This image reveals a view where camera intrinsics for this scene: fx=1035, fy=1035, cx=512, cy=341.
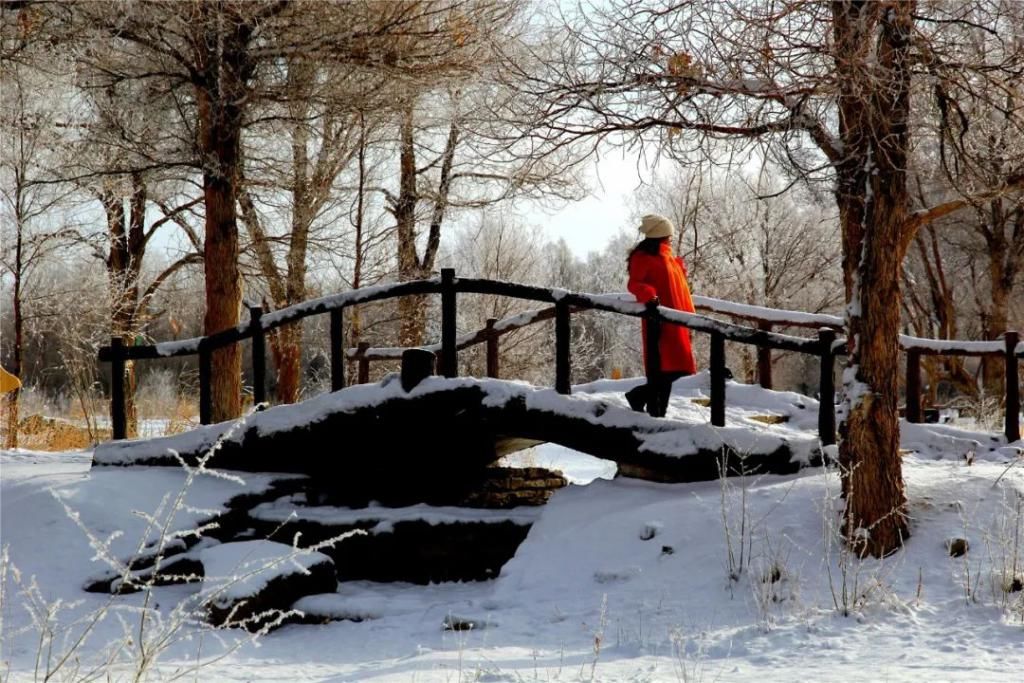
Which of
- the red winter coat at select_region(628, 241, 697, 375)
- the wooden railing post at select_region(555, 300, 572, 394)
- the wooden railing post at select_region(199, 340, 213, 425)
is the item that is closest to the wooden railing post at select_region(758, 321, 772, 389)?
the red winter coat at select_region(628, 241, 697, 375)

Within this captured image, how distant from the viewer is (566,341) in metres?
8.67

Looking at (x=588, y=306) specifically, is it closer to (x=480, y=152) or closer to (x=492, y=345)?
(x=492, y=345)

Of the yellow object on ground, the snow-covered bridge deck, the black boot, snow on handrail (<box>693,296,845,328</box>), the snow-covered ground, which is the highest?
snow on handrail (<box>693,296,845,328</box>)

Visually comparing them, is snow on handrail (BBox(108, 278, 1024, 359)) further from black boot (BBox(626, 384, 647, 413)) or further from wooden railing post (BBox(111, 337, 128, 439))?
black boot (BBox(626, 384, 647, 413))

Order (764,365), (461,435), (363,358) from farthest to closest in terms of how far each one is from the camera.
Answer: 1. (363,358)
2. (764,365)
3. (461,435)

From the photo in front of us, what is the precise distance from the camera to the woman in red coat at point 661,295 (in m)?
8.50

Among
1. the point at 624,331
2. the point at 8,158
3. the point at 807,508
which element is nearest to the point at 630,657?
the point at 807,508

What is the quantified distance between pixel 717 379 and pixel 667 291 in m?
1.02

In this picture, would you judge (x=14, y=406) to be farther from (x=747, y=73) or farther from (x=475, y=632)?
(x=747, y=73)

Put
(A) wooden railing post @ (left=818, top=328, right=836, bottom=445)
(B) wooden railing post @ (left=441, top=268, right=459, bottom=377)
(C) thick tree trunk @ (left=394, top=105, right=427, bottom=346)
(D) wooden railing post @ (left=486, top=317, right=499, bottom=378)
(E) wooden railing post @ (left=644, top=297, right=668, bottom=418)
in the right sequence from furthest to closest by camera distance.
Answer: (C) thick tree trunk @ (left=394, top=105, right=427, bottom=346), (D) wooden railing post @ (left=486, top=317, right=499, bottom=378), (B) wooden railing post @ (left=441, top=268, right=459, bottom=377), (E) wooden railing post @ (left=644, top=297, right=668, bottom=418), (A) wooden railing post @ (left=818, top=328, right=836, bottom=445)

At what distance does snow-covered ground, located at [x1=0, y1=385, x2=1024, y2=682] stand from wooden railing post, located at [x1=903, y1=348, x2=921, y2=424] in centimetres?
122

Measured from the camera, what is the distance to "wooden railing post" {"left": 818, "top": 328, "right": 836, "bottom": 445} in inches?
316

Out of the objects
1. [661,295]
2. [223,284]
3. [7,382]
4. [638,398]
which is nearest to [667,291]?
[661,295]

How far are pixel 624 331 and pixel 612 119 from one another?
3650 centimetres
